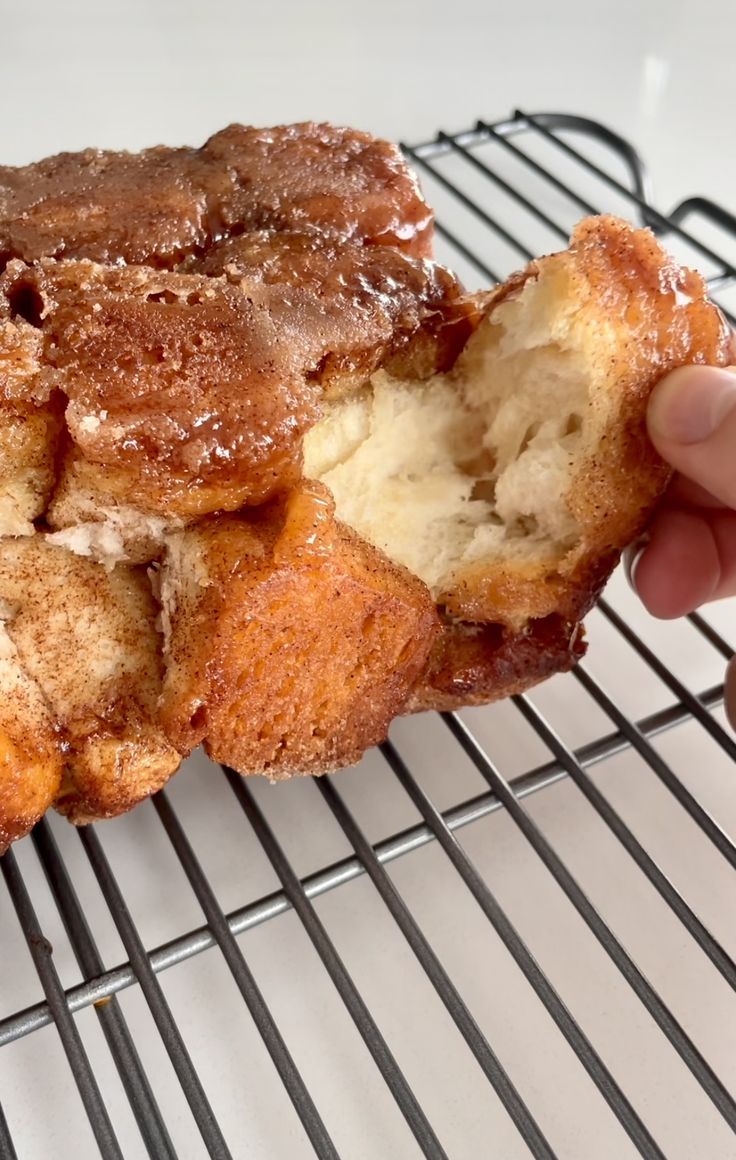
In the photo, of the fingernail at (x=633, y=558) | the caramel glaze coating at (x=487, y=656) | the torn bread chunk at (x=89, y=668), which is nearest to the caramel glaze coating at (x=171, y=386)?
the torn bread chunk at (x=89, y=668)

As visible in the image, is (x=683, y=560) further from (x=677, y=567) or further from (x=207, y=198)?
(x=207, y=198)

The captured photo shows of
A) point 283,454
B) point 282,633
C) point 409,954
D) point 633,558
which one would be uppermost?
point 283,454

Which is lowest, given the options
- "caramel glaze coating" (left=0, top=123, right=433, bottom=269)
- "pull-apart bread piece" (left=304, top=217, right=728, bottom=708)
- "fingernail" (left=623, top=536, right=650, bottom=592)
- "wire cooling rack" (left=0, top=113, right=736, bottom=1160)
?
"wire cooling rack" (left=0, top=113, right=736, bottom=1160)

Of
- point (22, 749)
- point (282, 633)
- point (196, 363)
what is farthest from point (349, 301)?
point (22, 749)

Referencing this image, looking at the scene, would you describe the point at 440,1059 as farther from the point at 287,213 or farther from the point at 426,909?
the point at 287,213

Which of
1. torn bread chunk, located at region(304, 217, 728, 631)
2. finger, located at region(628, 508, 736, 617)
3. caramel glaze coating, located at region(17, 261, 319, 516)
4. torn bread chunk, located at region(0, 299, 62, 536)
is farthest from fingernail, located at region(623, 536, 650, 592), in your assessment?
torn bread chunk, located at region(0, 299, 62, 536)

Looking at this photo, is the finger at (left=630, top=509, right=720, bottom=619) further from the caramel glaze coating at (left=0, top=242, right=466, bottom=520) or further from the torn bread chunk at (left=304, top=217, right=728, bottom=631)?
the caramel glaze coating at (left=0, top=242, right=466, bottom=520)
